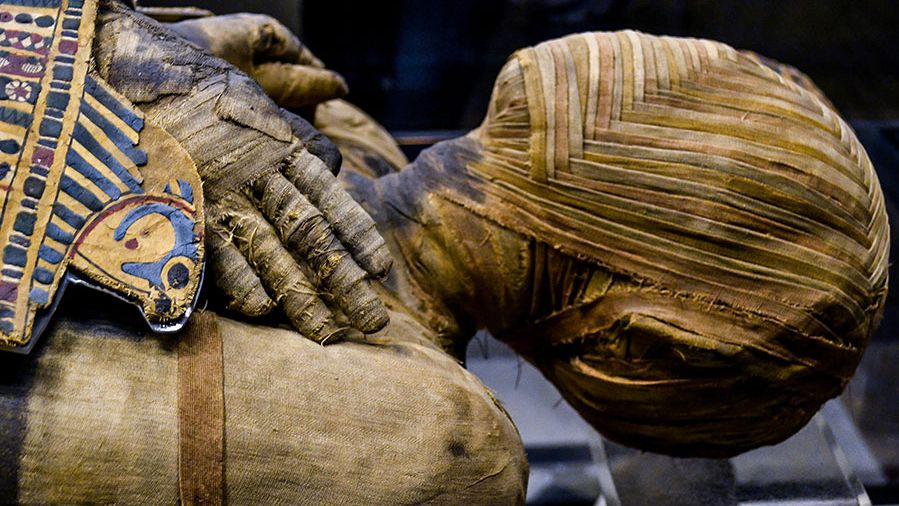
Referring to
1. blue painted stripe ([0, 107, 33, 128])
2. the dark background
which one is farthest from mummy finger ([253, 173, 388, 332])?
the dark background

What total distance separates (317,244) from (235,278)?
90 mm

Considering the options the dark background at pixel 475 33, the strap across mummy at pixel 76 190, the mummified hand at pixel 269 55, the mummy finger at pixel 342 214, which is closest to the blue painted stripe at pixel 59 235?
the strap across mummy at pixel 76 190

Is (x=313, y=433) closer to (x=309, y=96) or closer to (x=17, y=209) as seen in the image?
(x=17, y=209)

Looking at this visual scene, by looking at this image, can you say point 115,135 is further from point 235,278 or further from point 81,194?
point 235,278

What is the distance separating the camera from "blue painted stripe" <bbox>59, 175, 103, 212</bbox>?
3.40ft

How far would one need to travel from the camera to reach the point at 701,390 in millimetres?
1354

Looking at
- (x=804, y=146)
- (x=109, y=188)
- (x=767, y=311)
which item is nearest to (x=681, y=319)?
(x=767, y=311)

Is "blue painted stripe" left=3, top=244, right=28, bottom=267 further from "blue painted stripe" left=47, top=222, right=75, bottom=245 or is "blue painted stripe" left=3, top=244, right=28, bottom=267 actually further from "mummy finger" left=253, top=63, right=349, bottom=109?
"mummy finger" left=253, top=63, right=349, bottom=109

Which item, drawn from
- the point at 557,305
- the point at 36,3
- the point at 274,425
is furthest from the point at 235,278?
the point at 557,305

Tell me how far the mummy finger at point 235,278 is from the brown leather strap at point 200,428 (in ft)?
0.28

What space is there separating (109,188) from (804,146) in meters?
0.78

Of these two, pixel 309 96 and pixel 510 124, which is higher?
pixel 510 124

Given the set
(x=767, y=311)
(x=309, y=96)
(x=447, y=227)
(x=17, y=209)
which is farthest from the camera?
(x=309, y=96)

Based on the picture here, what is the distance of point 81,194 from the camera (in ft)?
3.41
